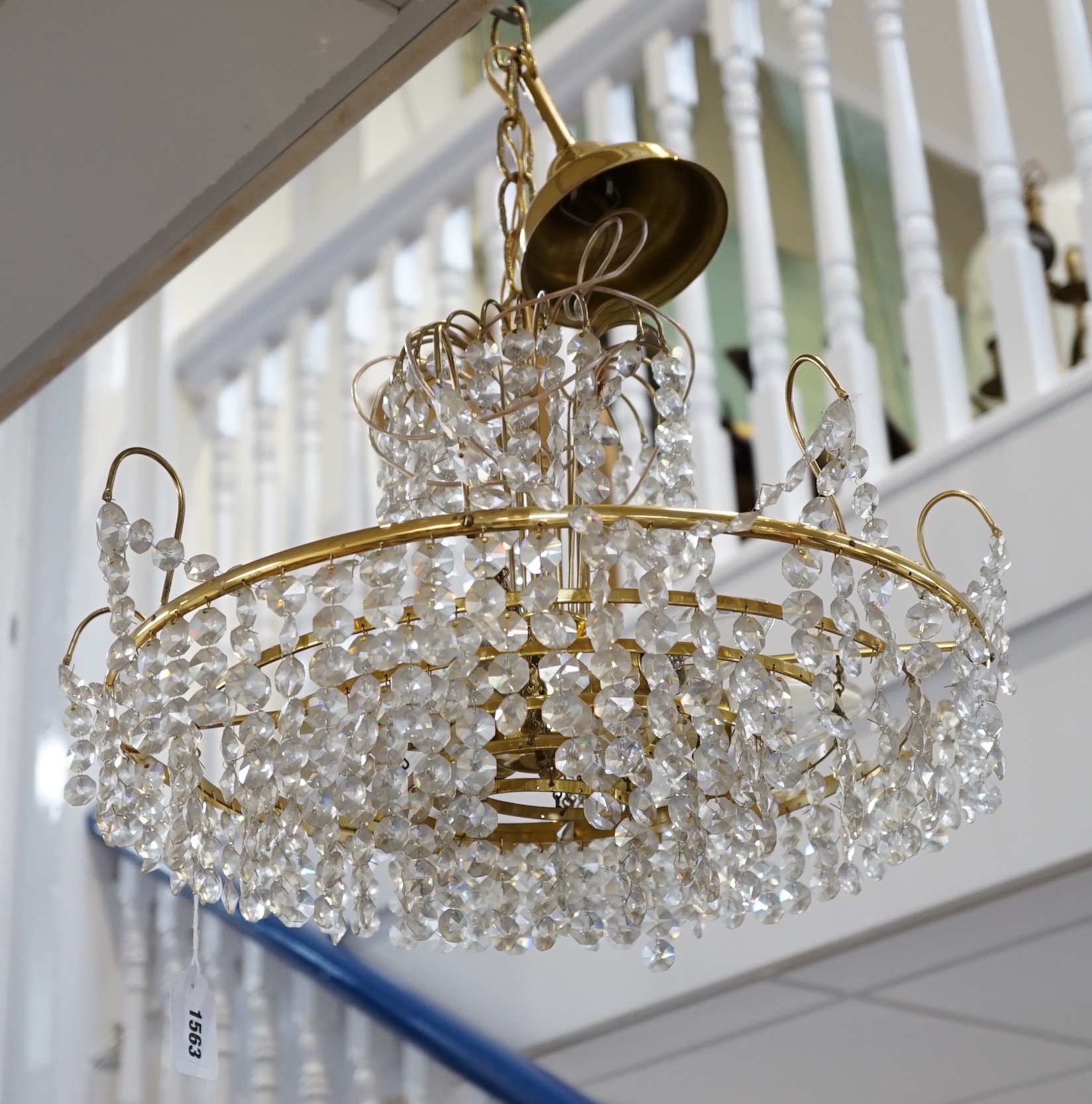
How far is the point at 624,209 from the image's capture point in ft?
4.20

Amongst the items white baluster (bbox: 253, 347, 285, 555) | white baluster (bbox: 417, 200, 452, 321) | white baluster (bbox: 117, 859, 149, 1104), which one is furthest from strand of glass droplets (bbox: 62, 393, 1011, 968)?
white baluster (bbox: 253, 347, 285, 555)

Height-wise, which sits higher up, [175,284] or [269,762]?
[175,284]

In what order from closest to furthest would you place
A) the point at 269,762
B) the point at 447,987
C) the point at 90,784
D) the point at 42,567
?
the point at 269,762, the point at 90,784, the point at 447,987, the point at 42,567

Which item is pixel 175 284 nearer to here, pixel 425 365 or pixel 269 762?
pixel 425 365

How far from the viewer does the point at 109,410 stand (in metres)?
3.00

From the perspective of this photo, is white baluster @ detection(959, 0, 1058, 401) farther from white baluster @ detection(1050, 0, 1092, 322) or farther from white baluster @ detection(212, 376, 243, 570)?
white baluster @ detection(212, 376, 243, 570)

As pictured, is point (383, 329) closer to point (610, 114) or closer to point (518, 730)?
point (610, 114)

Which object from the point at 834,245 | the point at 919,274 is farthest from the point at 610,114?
the point at 919,274

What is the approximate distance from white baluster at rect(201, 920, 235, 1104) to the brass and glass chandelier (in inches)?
58.0

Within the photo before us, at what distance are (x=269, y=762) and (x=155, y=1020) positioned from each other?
5.78 feet

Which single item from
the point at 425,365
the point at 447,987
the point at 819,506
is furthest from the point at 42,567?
the point at 819,506

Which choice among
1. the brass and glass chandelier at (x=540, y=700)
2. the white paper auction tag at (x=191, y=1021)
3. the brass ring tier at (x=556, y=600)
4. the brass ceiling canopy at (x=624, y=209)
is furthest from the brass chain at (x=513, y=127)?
the white paper auction tag at (x=191, y=1021)

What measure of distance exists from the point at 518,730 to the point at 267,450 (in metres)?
2.22

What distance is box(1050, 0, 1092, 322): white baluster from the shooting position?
190 cm
